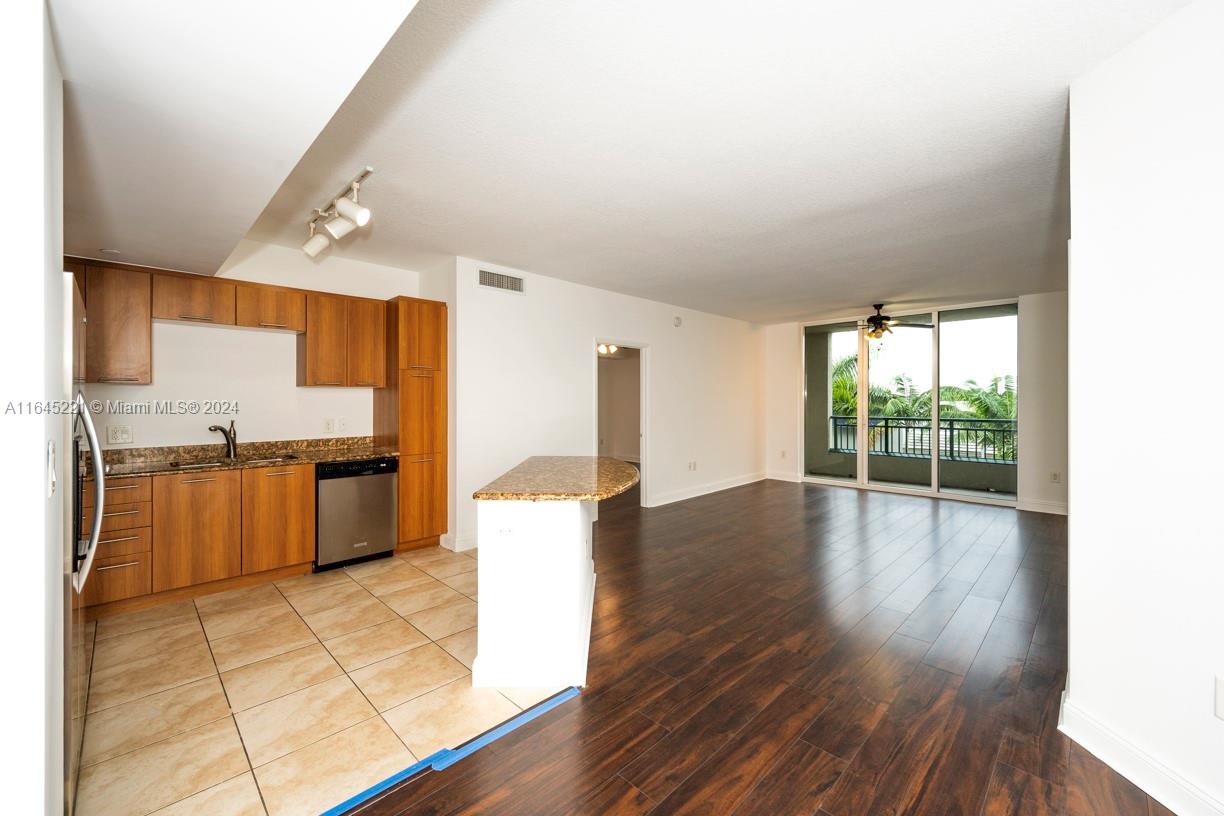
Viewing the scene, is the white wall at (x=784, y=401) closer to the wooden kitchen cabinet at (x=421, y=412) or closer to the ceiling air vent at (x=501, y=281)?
the ceiling air vent at (x=501, y=281)

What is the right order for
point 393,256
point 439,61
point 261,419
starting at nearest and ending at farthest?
point 439,61 → point 261,419 → point 393,256

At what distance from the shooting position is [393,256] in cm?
430

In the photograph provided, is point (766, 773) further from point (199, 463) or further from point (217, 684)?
point (199, 463)

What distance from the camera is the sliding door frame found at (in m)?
6.46

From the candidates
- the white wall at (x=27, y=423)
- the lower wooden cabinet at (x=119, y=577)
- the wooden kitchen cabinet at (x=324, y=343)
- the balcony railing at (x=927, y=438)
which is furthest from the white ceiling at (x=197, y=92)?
the balcony railing at (x=927, y=438)

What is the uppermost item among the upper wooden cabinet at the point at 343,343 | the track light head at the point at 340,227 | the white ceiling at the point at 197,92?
the track light head at the point at 340,227

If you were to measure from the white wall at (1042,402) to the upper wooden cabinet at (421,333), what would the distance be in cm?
670

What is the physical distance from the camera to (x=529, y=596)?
7.68 ft

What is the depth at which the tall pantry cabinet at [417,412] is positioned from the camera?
422 cm

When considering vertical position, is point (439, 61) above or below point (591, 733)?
above

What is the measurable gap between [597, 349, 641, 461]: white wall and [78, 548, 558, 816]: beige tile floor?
6494mm

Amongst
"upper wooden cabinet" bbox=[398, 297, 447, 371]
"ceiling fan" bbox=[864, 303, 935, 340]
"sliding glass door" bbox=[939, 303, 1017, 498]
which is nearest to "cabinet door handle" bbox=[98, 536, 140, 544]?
"upper wooden cabinet" bbox=[398, 297, 447, 371]

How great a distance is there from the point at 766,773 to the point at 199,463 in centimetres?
408
